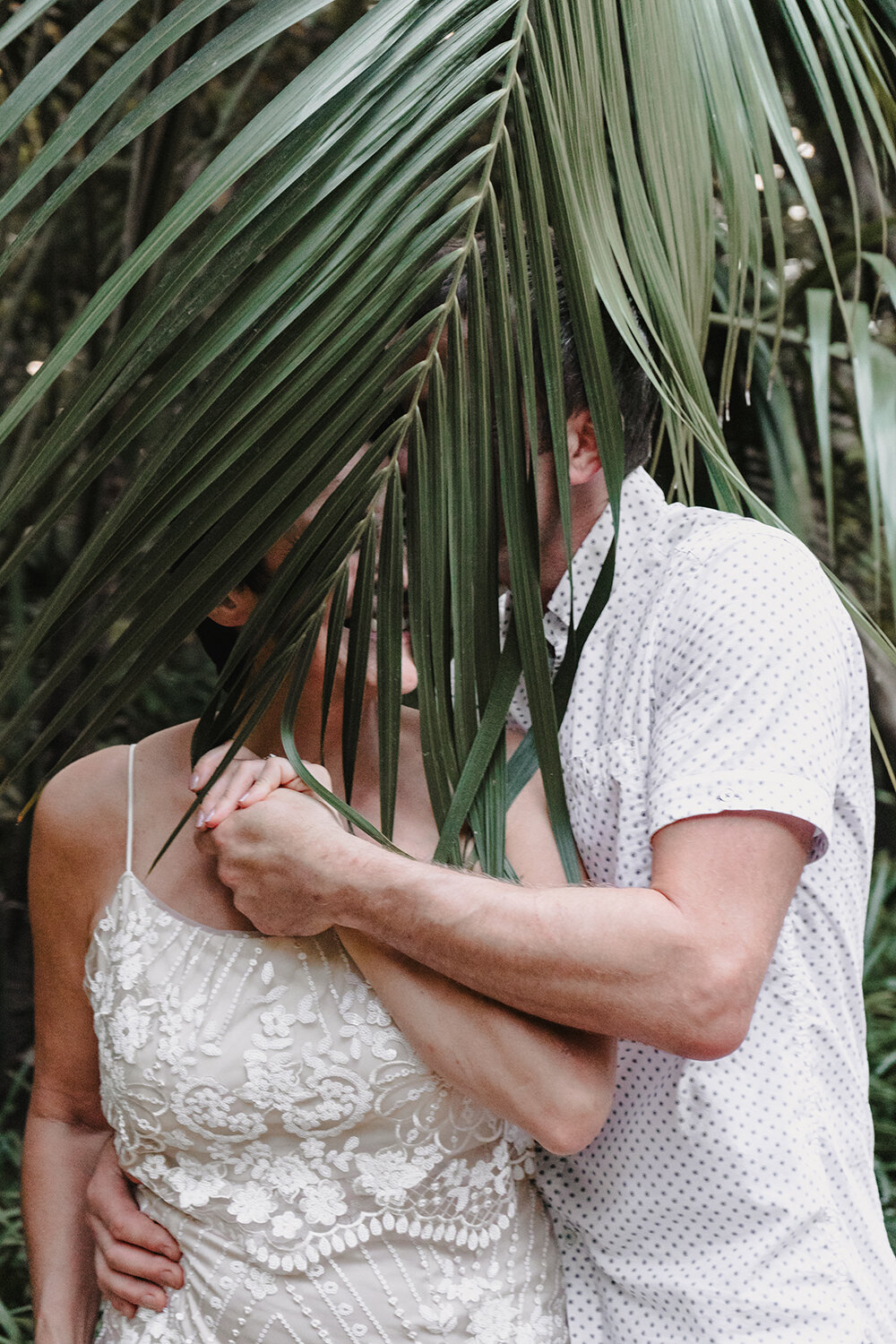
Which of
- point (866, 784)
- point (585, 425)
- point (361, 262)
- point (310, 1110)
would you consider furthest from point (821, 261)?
point (310, 1110)

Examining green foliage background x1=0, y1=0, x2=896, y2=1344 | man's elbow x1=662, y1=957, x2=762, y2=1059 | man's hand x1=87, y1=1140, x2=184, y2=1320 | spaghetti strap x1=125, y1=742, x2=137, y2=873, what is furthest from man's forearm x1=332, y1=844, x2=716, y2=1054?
green foliage background x1=0, y1=0, x2=896, y2=1344

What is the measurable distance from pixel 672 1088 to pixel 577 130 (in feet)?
2.59

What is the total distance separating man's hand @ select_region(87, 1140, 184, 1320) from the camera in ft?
3.80

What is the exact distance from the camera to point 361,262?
80 cm

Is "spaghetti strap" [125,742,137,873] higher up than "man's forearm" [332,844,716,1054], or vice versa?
"spaghetti strap" [125,742,137,873]

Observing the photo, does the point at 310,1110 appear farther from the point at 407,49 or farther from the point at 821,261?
the point at 821,261

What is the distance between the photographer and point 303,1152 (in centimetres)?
110

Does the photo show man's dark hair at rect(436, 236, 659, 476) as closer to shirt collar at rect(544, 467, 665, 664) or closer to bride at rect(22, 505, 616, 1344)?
shirt collar at rect(544, 467, 665, 664)

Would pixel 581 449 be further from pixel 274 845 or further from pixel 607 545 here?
pixel 274 845

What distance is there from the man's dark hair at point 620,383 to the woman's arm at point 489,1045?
18.3 inches

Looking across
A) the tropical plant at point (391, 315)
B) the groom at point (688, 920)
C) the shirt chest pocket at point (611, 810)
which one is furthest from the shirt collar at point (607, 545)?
the tropical plant at point (391, 315)

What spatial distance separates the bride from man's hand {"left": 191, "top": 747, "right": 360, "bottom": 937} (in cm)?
1

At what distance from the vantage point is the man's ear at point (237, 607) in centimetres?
118

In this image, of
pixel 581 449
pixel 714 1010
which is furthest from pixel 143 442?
pixel 714 1010
